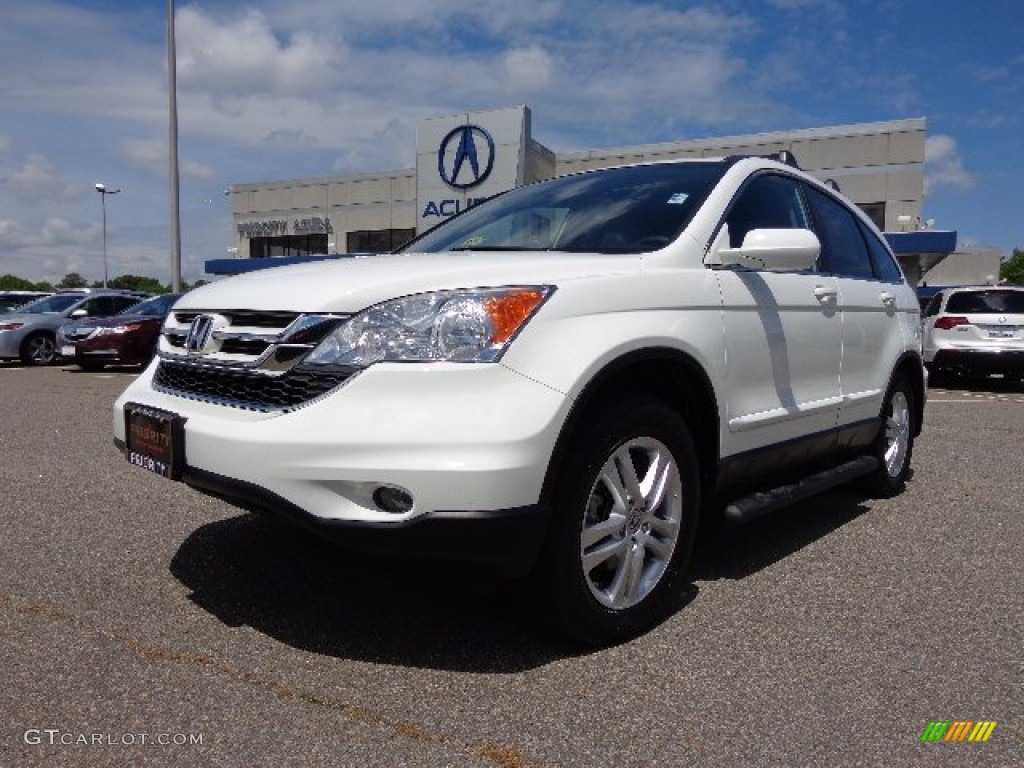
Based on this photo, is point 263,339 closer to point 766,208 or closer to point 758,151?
point 766,208

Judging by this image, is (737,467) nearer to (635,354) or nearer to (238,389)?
(635,354)

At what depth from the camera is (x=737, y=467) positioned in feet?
10.5

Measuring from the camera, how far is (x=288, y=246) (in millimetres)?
40375

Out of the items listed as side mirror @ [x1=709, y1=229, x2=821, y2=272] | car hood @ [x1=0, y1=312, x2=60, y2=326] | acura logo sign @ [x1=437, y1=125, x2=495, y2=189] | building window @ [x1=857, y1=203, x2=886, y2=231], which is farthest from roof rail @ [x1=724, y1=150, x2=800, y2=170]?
building window @ [x1=857, y1=203, x2=886, y2=231]

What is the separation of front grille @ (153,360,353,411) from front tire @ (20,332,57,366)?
48.6ft

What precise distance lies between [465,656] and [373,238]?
36.2m

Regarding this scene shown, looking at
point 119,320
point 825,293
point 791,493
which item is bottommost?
point 119,320

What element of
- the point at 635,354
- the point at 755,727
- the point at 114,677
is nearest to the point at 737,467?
the point at 635,354

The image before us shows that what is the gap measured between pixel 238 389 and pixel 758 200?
2.29 meters

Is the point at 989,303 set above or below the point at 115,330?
above

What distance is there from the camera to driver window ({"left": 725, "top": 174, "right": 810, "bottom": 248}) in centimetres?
334

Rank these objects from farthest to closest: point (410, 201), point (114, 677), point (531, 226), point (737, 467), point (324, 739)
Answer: point (410, 201), point (531, 226), point (737, 467), point (114, 677), point (324, 739)

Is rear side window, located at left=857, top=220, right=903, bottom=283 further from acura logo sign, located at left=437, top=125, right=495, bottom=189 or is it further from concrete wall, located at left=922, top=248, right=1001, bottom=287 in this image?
concrete wall, located at left=922, top=248, right=1001, bottom=287

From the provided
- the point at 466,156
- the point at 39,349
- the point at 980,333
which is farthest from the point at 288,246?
the point at 980,333
